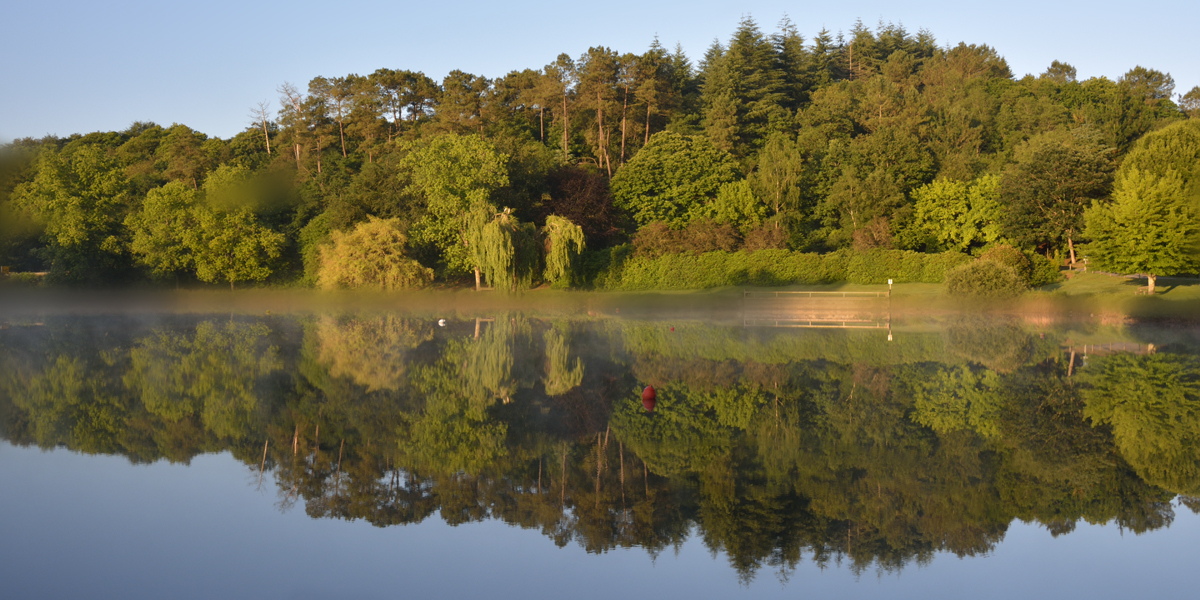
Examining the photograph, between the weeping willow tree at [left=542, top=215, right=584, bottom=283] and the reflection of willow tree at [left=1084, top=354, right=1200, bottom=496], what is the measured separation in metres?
29.5

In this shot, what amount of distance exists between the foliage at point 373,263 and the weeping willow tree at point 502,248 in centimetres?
387

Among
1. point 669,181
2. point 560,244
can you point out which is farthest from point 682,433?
point 669,181

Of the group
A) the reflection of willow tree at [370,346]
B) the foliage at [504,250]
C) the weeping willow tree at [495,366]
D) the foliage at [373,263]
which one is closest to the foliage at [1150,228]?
the foliage at [504,250]

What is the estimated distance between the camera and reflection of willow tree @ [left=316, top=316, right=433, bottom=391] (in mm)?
17266

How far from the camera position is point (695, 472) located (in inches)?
387

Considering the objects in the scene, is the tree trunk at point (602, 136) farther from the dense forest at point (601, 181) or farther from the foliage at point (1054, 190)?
the foliage at point (1054, 190)

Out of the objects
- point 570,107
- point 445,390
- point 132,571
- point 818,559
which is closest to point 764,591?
point 818,559

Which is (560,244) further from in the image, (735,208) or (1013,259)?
(1013,259)

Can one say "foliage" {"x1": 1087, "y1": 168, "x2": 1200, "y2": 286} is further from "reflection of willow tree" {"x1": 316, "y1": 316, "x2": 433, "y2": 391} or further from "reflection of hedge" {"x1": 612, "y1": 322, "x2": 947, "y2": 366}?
"reflection of willow tree" {"x1": 316, "y1": 316, "x2": 433, "y2": 391}

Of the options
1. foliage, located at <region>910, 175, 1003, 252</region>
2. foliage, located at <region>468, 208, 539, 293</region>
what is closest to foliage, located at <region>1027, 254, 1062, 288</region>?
foliage, located at <region>910, 175, 1003, 252</region>

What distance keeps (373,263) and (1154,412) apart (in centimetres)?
3946

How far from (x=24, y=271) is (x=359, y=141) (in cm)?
2674

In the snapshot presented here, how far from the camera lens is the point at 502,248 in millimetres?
43156

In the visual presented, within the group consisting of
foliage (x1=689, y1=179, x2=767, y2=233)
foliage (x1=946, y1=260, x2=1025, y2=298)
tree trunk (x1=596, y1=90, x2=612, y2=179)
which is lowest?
foliage (x1=946, y1=260, x2=1025, y2=298)
